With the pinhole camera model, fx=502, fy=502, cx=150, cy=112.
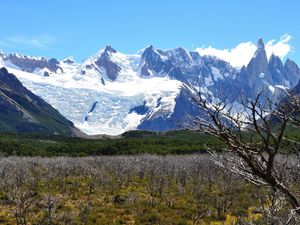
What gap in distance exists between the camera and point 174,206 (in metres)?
46.8

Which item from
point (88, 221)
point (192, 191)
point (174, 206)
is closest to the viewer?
point (88, 221)

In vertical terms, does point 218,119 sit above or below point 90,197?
above

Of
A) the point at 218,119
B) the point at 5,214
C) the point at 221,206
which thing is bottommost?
the point at 5,214

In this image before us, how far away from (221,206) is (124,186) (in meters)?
20.9

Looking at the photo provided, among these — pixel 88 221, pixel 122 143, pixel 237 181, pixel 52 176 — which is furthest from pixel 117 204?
pixel 122 143

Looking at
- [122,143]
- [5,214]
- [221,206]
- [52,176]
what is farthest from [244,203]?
[122,143]

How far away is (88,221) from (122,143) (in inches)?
5989

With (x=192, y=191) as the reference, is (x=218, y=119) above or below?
above

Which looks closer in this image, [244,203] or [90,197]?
[244,203]

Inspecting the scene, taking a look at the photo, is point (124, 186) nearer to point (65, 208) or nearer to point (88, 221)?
point (65, 208)

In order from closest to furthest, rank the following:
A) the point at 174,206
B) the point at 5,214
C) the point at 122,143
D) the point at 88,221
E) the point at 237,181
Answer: the point at 88,221
the point at 5,214
the point at 174,206
the point at 237,181
the point at 122,143

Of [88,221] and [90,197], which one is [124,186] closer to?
[90,197]

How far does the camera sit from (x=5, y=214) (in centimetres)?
4353

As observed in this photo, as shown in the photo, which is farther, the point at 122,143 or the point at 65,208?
the point at 122,143
